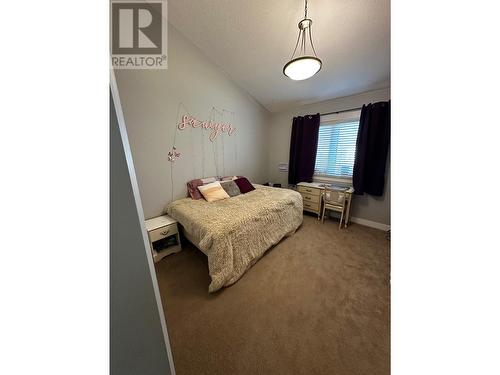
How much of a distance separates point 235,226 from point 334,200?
198cm

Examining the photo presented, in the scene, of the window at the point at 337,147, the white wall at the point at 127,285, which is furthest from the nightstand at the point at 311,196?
the white wall at the point at 127,285

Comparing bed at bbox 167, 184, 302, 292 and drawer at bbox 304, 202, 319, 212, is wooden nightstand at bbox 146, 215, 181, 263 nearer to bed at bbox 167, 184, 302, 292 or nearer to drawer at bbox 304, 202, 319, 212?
bed at bbox 167, 184, 302, 292

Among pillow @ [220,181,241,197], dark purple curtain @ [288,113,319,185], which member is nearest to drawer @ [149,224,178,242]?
pillow @ [220,181,241,197]

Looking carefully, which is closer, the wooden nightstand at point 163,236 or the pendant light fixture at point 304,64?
the pendant light fixture at point 304,64

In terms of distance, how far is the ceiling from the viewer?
5.40 feet

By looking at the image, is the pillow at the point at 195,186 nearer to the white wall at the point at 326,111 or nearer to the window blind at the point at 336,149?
the white wall at the point at 326,111

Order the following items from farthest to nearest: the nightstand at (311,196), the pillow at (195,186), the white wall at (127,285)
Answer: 1. the nightstand at (311,196)
2. the pillow at (195,186)
3. the white wall at (127,285)

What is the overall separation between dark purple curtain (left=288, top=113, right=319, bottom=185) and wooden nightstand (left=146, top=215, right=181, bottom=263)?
2.54 metres

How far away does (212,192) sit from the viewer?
2.41m

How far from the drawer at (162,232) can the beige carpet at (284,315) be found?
299mm

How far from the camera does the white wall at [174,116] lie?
196 centimetres

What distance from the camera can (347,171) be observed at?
9.71ft

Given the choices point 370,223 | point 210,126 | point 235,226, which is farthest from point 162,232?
point 370,223
